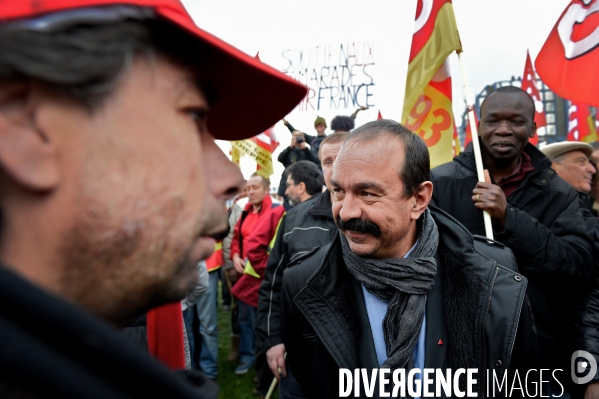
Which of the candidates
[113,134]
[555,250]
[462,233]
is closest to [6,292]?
[113,134]

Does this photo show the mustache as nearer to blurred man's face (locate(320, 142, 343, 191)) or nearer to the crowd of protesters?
the crowd of protesters

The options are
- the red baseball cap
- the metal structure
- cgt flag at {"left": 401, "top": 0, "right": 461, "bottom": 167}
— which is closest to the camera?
the red baseball cap

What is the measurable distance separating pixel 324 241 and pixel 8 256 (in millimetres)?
2797

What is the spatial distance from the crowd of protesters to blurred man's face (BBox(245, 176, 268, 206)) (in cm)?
67

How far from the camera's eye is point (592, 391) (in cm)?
280

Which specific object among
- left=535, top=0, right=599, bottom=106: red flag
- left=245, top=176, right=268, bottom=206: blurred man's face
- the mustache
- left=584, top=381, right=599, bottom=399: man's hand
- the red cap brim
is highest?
left=535, top=0, right=599, bottom=106: red flag

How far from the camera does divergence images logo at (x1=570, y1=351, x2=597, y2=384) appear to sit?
284cm

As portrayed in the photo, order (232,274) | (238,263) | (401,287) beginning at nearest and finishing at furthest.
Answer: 1. (401,287)
2. (238,263)
3. (232,274)

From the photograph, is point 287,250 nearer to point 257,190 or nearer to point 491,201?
point 491,201

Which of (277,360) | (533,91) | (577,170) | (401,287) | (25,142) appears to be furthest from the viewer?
(533,91)

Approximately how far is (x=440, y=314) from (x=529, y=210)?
1.35 m

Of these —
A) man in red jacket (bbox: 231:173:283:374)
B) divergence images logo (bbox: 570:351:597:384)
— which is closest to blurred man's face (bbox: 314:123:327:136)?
man in red jacket (bbox: 231:173:283:374)

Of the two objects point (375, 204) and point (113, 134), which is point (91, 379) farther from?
point (375, 204)

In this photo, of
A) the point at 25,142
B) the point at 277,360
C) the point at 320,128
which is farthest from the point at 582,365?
the point at 320,128
